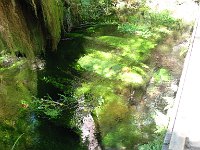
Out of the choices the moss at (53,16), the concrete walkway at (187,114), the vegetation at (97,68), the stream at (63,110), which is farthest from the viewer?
the moss at (53,16)

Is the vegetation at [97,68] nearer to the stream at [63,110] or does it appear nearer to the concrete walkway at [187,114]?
the stream at [63,110]

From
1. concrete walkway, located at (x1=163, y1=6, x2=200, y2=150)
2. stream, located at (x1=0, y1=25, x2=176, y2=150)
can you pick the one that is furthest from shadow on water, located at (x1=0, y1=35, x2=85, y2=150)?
concrete walkway, located at (x1=163, y1=6, x2=200, y2=150)

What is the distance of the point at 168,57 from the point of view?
6020 millimetres

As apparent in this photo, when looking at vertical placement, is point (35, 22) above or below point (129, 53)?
above

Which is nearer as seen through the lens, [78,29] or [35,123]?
[35,123]

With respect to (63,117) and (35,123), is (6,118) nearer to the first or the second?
(35,123)

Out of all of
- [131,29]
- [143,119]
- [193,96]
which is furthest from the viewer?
[131,29]

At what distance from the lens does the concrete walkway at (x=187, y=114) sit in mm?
3877

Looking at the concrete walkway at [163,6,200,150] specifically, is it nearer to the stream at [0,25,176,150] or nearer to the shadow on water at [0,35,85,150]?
the stream at [0,25,176,150]

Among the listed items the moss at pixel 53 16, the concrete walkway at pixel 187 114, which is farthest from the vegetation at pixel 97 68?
the concrete walkway at pixel 187 114

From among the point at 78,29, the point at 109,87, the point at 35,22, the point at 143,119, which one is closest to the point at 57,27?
the point at 35,22

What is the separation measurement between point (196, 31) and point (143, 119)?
5.85 feet

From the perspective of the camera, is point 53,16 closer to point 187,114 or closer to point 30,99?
point 30,99

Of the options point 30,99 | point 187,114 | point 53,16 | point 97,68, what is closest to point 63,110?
point 30,99
